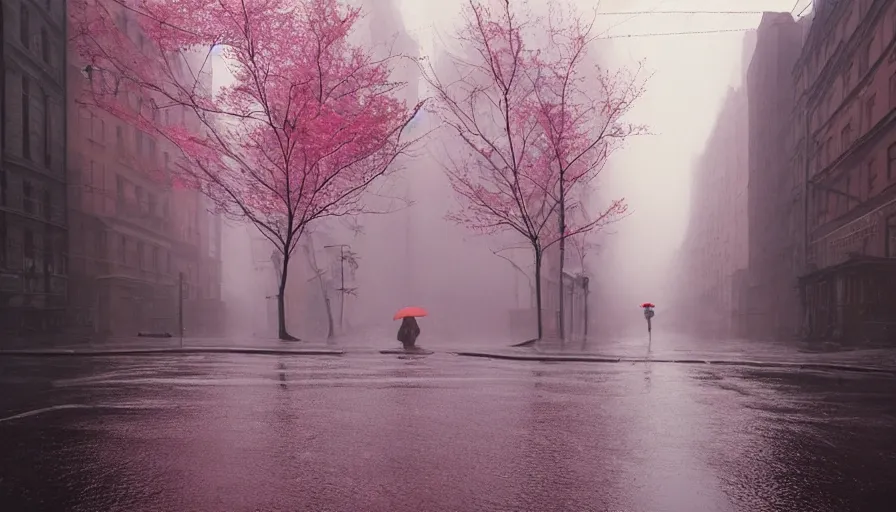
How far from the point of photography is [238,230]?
2579 inches

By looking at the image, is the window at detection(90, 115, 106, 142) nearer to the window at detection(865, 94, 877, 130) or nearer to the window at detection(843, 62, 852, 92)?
the window at detection(865, 94, 877, 130)

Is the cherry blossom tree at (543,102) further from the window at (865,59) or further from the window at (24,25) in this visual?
the window at (24,25)

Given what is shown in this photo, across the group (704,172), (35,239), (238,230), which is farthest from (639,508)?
(704,172)

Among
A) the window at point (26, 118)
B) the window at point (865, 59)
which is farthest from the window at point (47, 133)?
the window at point (865, 59)

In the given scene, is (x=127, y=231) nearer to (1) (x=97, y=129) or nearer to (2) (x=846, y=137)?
(1) (x=97, y=129)

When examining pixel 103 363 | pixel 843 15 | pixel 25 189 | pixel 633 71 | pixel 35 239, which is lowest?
pixel 103 363

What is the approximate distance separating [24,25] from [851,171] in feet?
108

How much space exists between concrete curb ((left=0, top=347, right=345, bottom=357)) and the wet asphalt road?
551 centimetres

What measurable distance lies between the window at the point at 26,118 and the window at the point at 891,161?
99.8ft

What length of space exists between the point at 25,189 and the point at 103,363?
15.7 meters

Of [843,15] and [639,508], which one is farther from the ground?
[843,15]

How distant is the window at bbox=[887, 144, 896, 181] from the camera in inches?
888

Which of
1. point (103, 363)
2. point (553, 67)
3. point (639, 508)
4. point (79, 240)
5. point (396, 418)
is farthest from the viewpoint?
point (79, 240)

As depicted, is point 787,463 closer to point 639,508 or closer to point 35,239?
point 639,508
